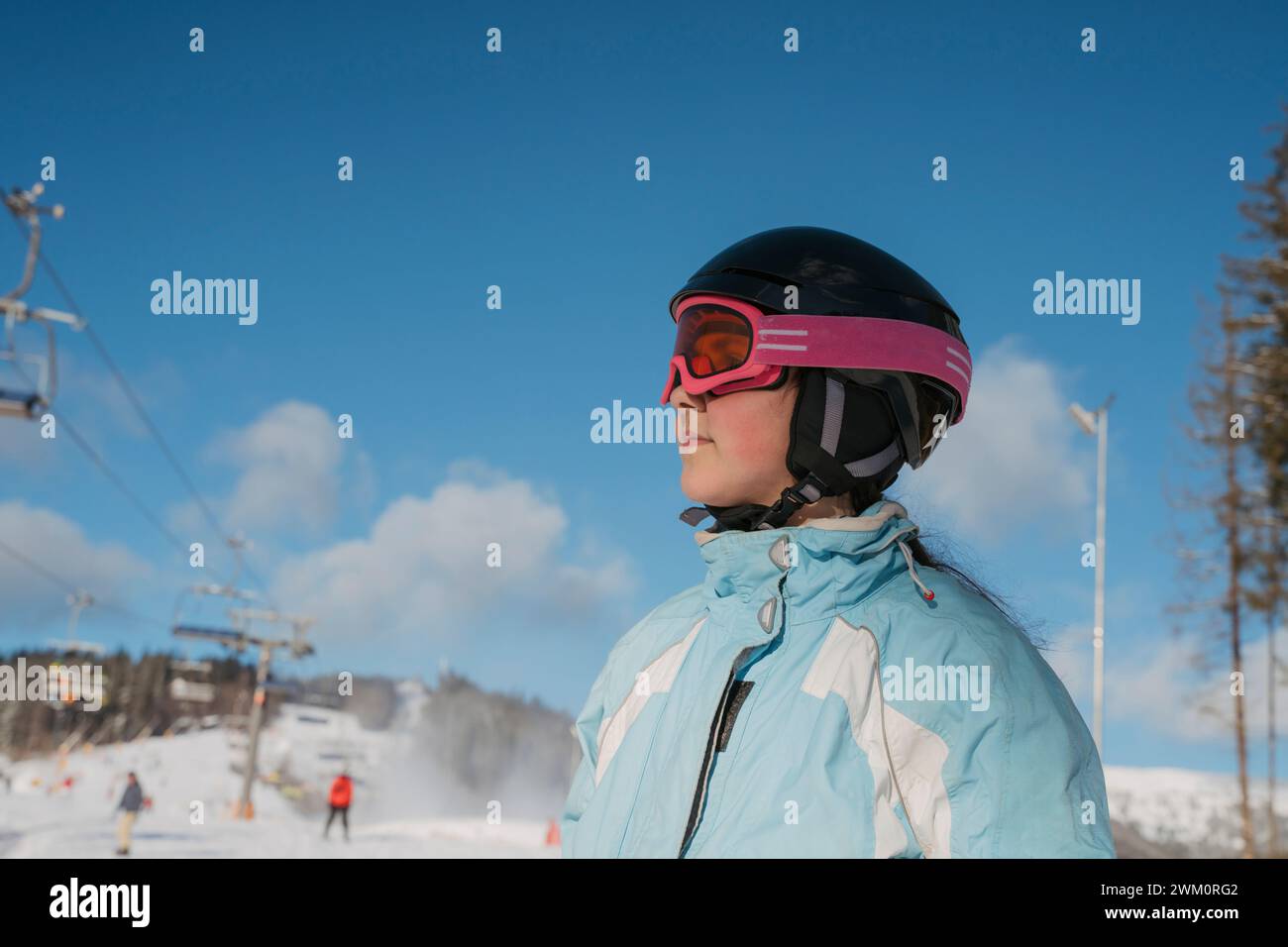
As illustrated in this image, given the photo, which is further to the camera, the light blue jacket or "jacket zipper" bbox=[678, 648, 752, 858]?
"jacket zipper" bbox=[678, 648, 752, 858]

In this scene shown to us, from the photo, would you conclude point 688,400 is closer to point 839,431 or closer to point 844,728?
point 839,431

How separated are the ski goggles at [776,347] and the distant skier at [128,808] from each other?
19.6 metres

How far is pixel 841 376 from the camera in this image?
105 inches

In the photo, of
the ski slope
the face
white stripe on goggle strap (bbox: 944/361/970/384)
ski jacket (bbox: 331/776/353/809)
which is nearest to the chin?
the face

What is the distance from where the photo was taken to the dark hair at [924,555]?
8.17 feet

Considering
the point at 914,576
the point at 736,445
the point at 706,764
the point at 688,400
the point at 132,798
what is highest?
the point at 688,400

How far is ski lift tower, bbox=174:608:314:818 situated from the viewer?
34.5 metres

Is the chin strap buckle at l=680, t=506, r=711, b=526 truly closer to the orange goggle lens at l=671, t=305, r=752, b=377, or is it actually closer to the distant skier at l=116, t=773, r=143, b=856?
the orange goggle lens at l=671, t=305, r=752, b=377

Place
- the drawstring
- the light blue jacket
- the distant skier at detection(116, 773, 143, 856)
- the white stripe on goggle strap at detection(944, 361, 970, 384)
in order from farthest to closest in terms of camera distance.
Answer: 1. the distant skier at detection(116, 773, 143, 856)
2. the white stripe on goggle strap at detection(944, 361, 970, 384)
3. the drawstring
4. the light blue jacket

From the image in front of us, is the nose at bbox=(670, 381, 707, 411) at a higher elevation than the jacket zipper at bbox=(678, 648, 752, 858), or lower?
higher

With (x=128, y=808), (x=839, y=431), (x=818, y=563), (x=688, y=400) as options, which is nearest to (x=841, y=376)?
(x=839, y=431)

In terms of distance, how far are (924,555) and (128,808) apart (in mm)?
20080
